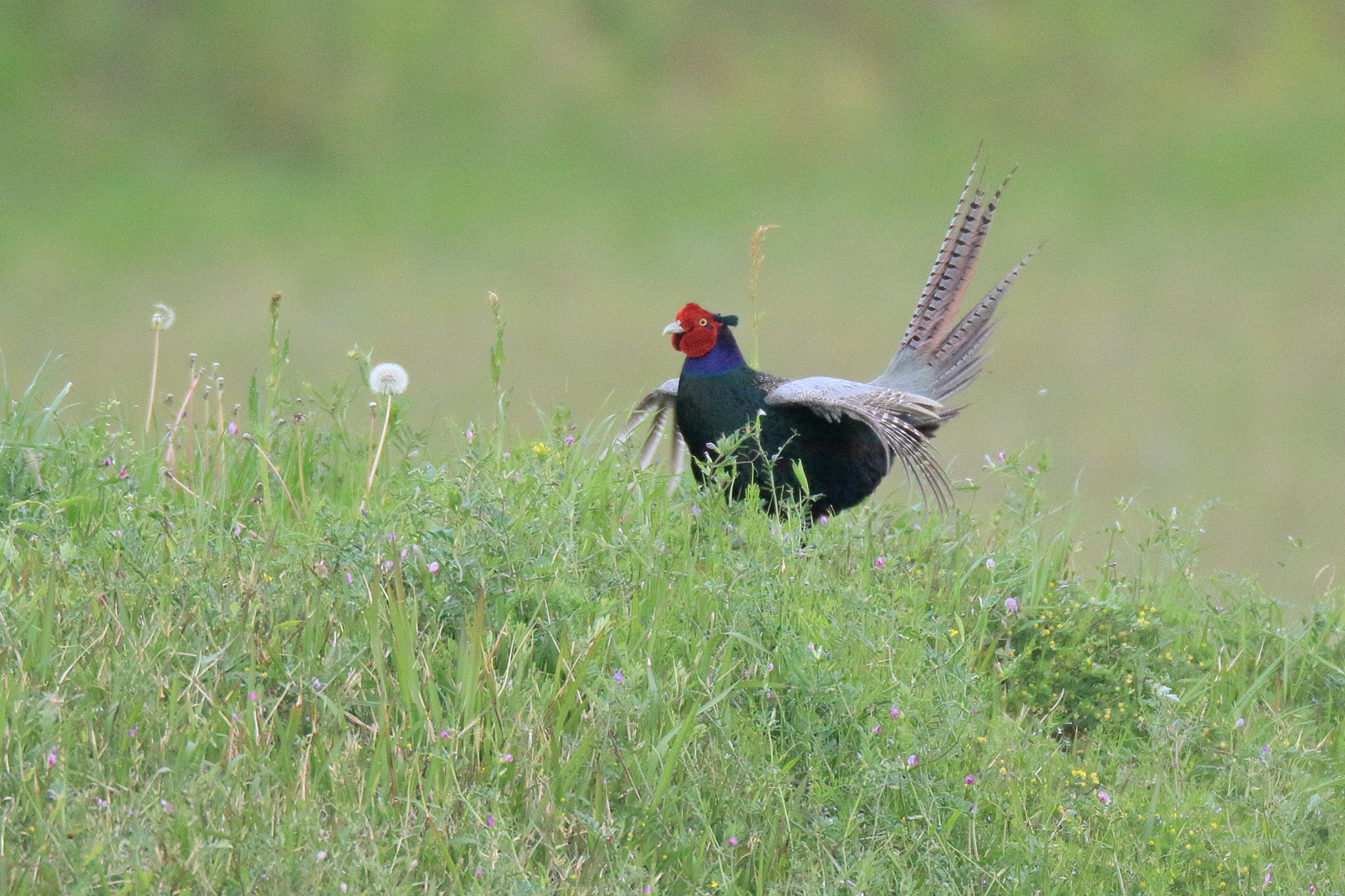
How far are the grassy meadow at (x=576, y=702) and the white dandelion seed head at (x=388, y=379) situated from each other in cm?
13

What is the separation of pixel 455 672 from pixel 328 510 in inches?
39.1

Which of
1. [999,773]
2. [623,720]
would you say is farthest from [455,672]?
[999,773]

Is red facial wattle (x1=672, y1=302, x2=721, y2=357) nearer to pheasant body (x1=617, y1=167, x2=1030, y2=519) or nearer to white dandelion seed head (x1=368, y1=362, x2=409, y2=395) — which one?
pheasant body (x1=617, y1=167, x2=1030, y2=519)

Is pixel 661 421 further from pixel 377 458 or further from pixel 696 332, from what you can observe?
pixel 377 458

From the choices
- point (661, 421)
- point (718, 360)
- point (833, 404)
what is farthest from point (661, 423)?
point (833, 404)

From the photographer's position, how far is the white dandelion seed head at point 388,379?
3762mm

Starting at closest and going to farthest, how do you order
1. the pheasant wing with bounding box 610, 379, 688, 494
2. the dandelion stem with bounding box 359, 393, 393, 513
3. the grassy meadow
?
the grassy meadow
the dandelion stem with bounding box 359, 393, 393, 513
the pheasant wing with bounding box 610, 379, 688, 494

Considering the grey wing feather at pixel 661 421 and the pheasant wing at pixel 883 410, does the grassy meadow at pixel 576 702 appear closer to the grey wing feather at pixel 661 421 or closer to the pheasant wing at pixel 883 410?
the pheasant wing at pixel 883 410

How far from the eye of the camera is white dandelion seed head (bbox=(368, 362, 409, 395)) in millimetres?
3762

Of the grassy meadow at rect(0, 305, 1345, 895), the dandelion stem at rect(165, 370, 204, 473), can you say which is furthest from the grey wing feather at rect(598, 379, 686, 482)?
the dandelion stem at rect(165, 370, 204, 473)

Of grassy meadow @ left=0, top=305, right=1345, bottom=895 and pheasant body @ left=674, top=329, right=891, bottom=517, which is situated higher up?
pheasant body @ left=674, top=329, right=891, bottom=517

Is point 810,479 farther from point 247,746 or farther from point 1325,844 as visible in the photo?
point 247,746

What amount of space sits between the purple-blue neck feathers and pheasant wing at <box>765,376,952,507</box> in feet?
0.64

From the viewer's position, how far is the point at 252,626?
8.73 feet
